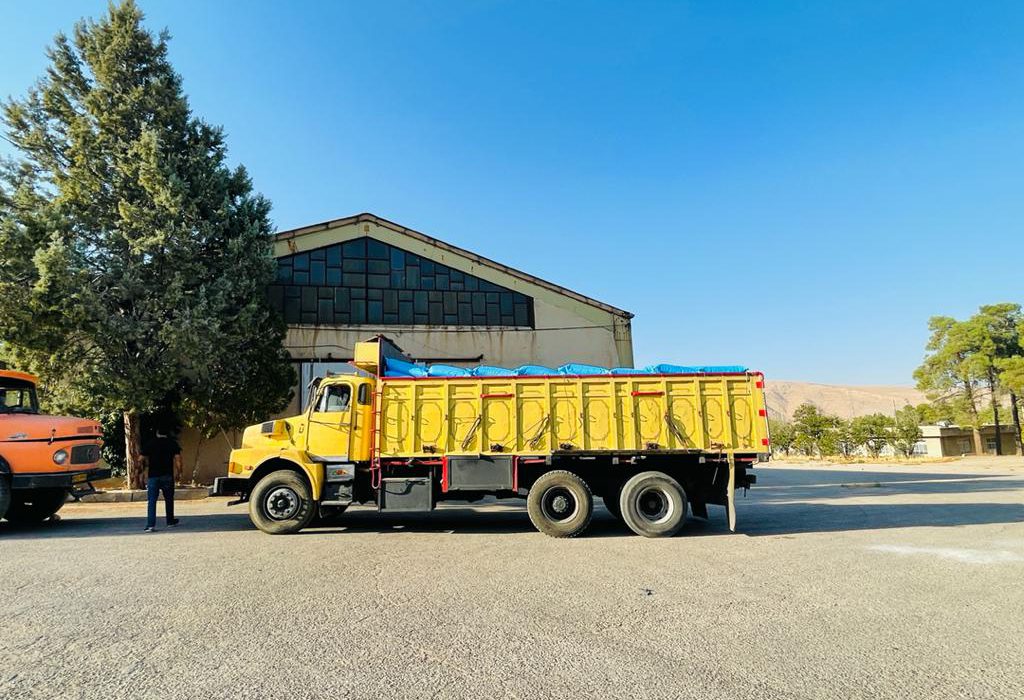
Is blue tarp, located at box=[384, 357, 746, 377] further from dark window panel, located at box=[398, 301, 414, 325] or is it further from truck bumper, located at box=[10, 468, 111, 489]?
dark window panel, located at box=[398, 301, 414, 325]

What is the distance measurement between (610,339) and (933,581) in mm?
16528

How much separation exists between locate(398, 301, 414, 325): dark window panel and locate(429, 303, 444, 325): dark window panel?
2.50 feet

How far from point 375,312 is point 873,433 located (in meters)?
41.1

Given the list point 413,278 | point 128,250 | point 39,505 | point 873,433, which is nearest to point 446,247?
point 413,278

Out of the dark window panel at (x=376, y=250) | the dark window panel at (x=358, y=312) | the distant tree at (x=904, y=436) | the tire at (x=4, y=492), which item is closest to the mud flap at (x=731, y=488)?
the tire at (x=4, y=492)

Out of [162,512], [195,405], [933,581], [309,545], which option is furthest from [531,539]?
[195,405]

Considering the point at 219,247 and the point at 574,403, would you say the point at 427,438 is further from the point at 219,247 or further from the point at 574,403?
the point at 219,247

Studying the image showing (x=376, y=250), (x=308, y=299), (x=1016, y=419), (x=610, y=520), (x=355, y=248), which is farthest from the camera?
(x=1016, y=419)

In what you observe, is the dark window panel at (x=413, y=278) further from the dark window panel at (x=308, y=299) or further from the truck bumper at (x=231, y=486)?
the truck bumper at (x=231, y=486)

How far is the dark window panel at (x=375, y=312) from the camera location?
20.9m

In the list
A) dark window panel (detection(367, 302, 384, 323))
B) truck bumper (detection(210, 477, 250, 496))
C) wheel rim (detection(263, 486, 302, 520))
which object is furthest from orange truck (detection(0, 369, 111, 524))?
dark window panel (detection(367, 302, 384, 323))

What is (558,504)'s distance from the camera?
953 cm

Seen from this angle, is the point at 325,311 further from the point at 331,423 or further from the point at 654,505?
the point at 654,505

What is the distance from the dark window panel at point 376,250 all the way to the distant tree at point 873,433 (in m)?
40.6
